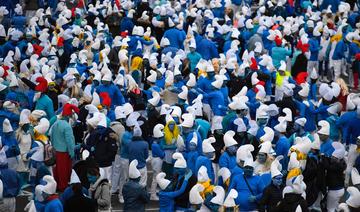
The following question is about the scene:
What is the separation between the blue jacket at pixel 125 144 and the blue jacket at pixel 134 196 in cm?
277

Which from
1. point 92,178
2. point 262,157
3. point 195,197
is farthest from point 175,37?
point 195,197

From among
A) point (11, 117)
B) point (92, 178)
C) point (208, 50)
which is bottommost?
point (208, 50)

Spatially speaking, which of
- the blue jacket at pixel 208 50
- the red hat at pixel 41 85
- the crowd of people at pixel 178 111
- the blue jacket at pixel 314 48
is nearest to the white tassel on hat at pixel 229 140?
the crowd of people at pixel 178 111

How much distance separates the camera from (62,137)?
61.8 ft

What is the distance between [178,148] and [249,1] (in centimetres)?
1808

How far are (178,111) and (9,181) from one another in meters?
4.15

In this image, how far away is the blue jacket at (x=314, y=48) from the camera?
27844 millimetres

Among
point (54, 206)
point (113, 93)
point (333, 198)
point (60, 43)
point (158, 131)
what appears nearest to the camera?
point (54, 206)

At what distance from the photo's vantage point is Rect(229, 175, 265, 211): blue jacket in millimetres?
16016

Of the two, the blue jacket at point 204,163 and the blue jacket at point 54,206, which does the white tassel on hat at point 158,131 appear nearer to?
the blue jacket at point 204,163

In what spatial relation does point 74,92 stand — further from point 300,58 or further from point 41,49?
point 300,58

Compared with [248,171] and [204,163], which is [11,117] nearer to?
[204,163]

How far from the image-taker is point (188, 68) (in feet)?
79.4

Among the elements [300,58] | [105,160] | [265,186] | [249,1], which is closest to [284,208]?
[265,186]
